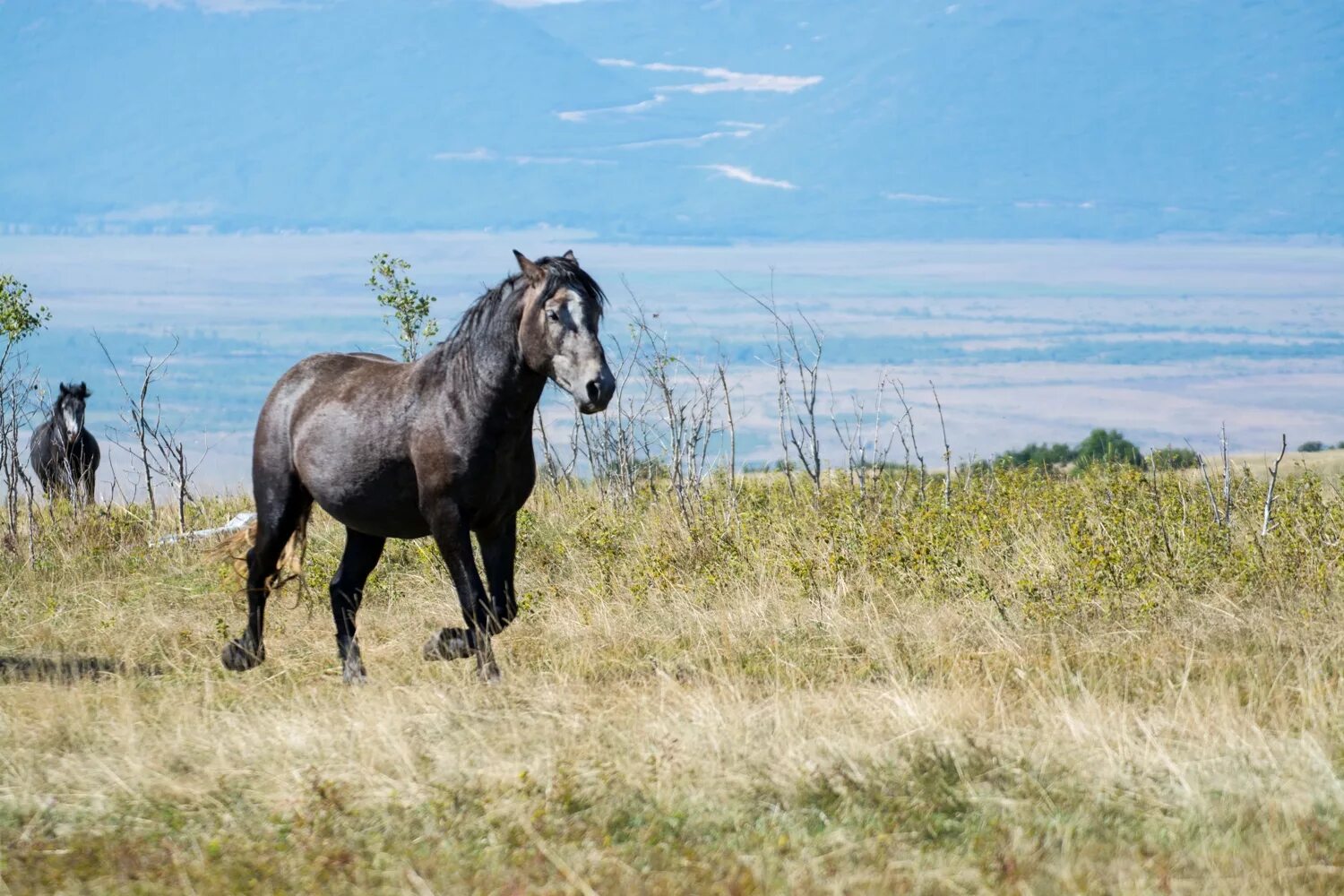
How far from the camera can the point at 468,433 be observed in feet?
22.3

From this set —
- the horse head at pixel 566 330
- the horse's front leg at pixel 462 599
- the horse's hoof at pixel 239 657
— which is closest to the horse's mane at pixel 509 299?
the horse head at pixel 566 330

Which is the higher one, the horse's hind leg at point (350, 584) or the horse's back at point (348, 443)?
the horse's back at point (348, 443)

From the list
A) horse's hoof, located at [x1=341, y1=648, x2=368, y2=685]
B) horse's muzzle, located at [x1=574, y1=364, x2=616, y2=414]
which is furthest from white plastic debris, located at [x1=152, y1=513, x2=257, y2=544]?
horse's muzzle, located at [x1=574, y1=364, x2=616, y2=414]

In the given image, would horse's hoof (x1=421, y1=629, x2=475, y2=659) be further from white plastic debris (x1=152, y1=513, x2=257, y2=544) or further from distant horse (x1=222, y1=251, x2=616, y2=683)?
white plastic debris (x1=152, y1=513, x2=257, y2=544)

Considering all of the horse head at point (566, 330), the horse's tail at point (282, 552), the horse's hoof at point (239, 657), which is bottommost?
the horse's hoof at point (239, 657)

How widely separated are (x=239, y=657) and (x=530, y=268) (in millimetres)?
2816

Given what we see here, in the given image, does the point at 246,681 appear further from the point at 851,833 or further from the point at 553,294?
the point at 851,833

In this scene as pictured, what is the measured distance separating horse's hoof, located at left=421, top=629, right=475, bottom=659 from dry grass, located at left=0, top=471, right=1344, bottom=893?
0.16 metres

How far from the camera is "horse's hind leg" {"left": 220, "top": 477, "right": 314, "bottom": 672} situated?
785 cm

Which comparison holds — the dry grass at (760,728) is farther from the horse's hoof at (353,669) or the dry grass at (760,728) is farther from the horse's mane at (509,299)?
the horse's mane at (509,299)

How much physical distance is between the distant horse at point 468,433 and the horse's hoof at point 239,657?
0.55 m

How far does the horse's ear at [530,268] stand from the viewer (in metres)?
6.64

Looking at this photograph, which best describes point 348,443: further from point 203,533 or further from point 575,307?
point 203,533

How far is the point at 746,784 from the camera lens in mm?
4980
